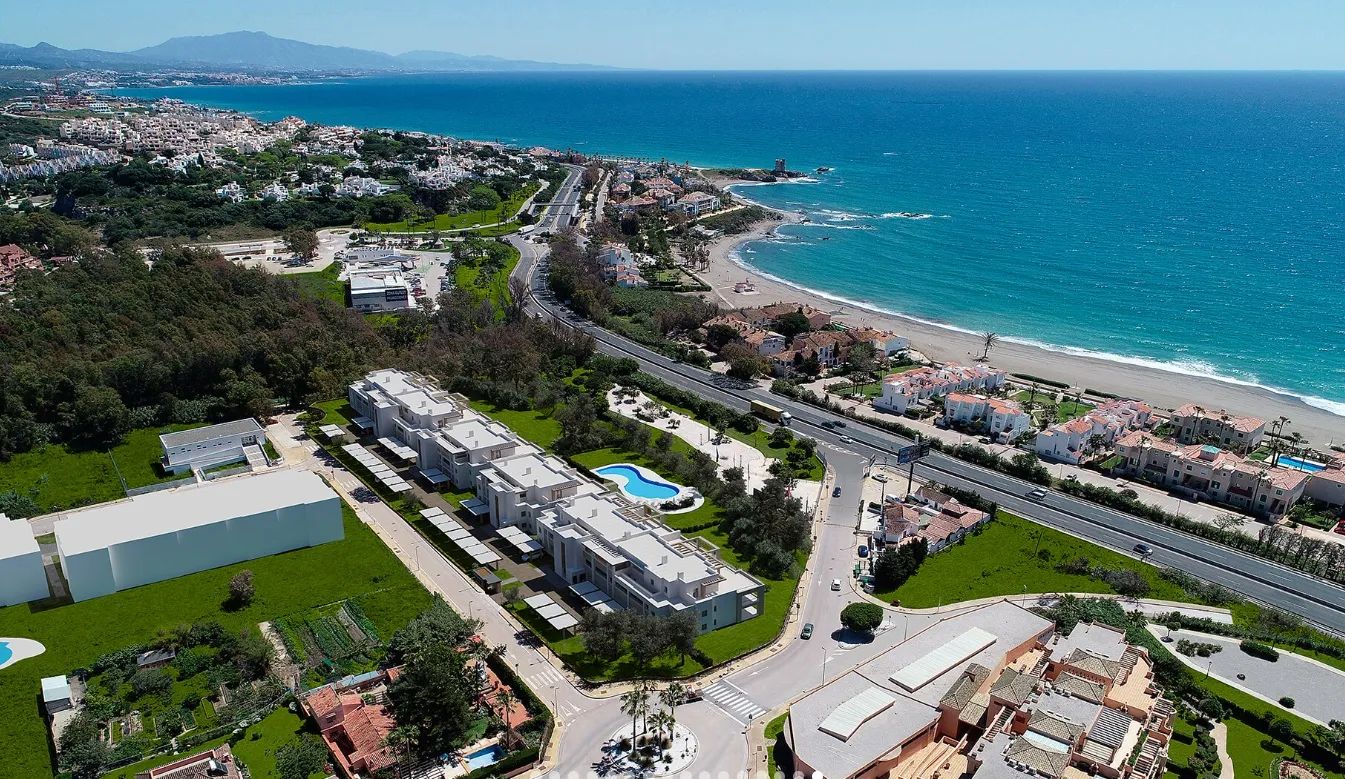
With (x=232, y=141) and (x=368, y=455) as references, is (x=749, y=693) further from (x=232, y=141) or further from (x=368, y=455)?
(x=232, y=141)

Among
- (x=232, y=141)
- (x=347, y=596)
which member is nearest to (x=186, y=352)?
(x=347, y=596)

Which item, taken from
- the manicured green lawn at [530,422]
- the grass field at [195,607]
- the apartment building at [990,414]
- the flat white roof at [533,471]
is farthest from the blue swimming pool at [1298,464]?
the grass field at [195,607]

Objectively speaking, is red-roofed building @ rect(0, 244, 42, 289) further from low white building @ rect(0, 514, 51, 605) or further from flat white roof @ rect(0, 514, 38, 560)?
low white building @ rect(0, 514, 51, 605)

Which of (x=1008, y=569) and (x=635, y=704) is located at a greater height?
(x=635, y=704)

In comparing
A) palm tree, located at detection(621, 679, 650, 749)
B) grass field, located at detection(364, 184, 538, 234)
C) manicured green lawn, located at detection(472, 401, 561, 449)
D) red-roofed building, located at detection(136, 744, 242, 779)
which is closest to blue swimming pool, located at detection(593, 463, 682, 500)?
manicured green lawn, located at detection(472, 401, 561, 449)

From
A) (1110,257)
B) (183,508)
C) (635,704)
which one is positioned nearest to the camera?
(635,704)

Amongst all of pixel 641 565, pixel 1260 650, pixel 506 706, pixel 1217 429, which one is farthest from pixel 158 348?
pixel 1217 429

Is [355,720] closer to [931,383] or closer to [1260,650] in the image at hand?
[1260,650]

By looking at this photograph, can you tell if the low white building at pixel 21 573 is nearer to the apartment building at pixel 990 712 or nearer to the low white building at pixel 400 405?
the low white building at pixel 400 405
